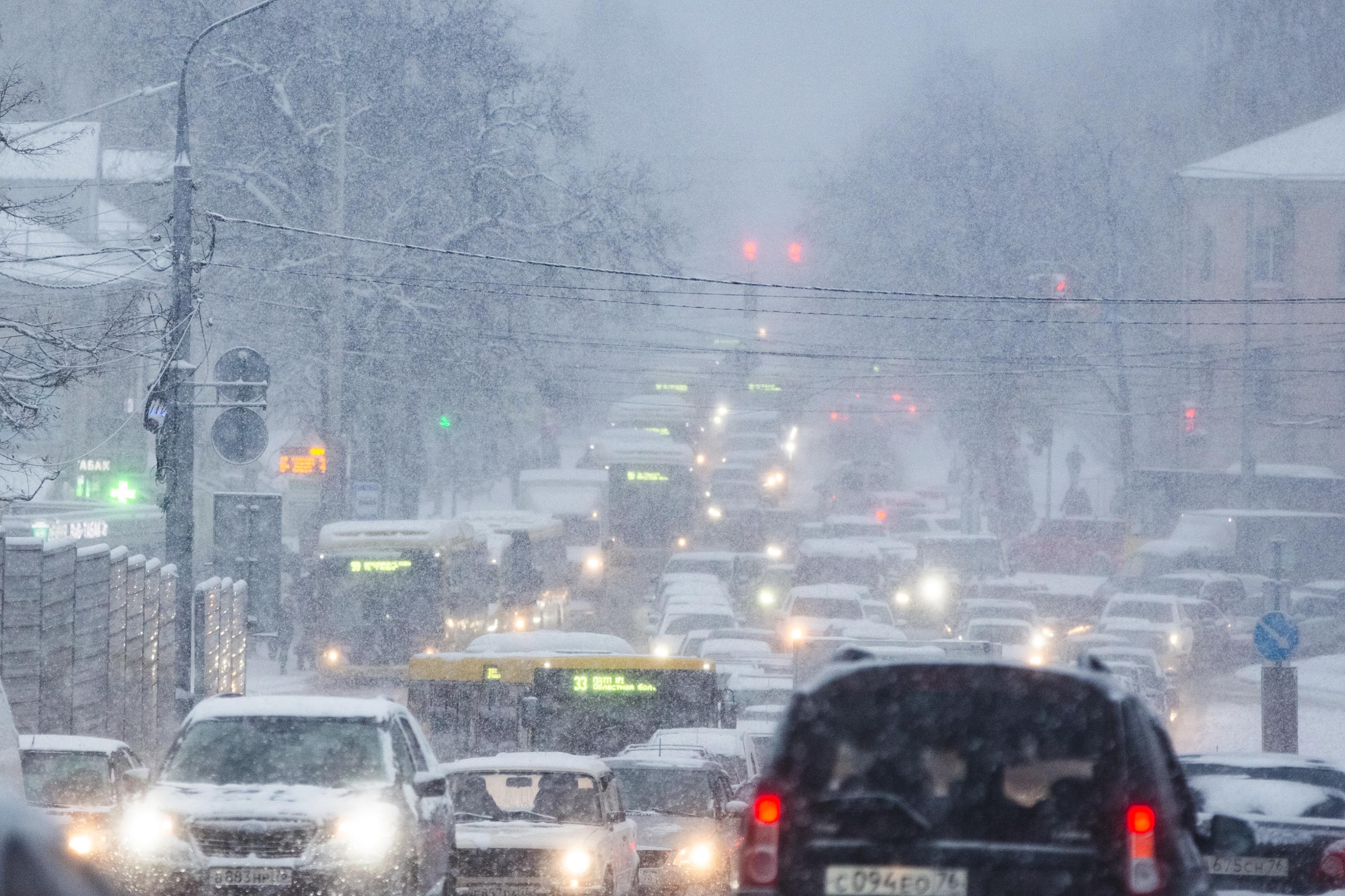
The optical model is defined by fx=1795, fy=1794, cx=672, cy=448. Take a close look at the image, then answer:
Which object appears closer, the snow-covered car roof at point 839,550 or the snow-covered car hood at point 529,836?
the snow-covered car hood at point 529,836

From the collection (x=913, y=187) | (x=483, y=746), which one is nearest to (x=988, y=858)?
(x=483, y=746)

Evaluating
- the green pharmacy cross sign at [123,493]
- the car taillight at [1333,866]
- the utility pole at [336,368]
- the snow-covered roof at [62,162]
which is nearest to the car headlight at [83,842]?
the car taillight at [1333,866]

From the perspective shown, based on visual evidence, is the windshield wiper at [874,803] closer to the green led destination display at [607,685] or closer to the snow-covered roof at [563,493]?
the green led destination display at [607,685]

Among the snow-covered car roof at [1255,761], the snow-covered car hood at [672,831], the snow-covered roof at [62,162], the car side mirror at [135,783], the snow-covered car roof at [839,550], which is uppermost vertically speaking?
the snow-covered roof at [62,162]

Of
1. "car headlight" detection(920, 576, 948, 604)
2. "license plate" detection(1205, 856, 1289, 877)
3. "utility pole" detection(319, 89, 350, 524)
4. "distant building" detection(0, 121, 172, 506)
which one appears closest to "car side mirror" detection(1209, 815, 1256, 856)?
"license plate" detection(1205, 856, 1289, 877)

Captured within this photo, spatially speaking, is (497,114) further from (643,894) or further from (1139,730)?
(1139,730)

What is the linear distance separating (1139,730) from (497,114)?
41365 mm

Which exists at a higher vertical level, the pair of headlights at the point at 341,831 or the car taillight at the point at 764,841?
the car taillight at the point at 764,841

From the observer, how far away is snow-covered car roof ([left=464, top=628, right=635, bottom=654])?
70.9 feet

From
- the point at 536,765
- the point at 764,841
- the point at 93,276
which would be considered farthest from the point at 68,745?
the point at 93,276

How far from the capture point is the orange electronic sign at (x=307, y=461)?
3086 cm

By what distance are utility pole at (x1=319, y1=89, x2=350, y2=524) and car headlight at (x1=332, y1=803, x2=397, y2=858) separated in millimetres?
22918

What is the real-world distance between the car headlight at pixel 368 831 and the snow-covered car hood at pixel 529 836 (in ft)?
7.36

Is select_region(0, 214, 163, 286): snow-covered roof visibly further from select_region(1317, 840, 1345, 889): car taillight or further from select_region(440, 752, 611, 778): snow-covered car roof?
select_region(1317, 840, 1345, 889): car taillight
